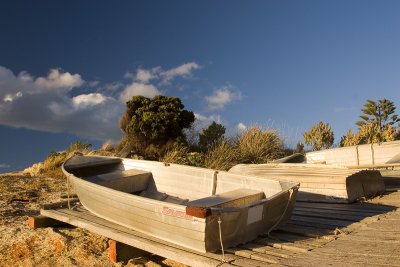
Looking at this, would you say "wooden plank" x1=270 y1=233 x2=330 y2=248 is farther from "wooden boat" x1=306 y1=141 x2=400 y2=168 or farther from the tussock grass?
the tussock grass

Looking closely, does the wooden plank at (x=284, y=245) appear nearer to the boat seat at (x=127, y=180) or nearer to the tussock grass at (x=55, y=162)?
the boat seat at (x=127, y=180)

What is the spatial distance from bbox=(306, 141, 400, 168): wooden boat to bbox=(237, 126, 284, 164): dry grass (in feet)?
5.15

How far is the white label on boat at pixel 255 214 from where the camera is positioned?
186 inches

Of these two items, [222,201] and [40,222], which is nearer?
[222,201]

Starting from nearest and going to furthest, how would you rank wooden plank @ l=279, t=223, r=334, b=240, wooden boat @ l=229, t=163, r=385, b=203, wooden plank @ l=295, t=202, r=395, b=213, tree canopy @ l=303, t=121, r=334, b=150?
wooden plank @ l=279, t=223, r=334, b=240
wooden plank @ l=295, t=202, r=395, b=213
wooden boat @ l=229, t=163, r=385, b=203
tree canopy @ l=303, t=121, r=334, b=150

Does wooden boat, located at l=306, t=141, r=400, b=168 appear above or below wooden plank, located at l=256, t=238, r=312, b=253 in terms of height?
above

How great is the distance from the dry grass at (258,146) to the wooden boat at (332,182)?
18.0 ft

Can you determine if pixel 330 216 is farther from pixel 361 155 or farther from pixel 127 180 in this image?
pixel 361 155

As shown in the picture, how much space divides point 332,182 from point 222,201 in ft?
10.8

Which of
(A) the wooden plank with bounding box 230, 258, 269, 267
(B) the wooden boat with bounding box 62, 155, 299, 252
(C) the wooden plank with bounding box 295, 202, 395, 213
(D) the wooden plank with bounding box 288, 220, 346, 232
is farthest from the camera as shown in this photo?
(C) the wooden plank with bounding box 295, 202, 395, 213

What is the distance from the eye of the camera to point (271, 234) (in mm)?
5223

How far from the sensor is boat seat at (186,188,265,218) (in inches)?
167

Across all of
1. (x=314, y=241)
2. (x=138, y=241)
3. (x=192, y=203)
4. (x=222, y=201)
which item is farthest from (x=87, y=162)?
(x=314, y=241)

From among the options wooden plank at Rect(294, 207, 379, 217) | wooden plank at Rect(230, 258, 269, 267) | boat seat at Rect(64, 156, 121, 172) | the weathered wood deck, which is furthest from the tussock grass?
wooden plank at Rect(230, 258, 269, 267)
